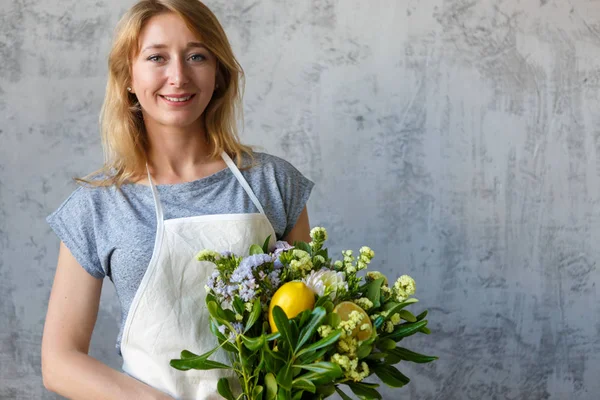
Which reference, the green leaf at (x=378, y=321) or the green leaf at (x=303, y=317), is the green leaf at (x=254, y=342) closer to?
the green leaf at (x=303, y=317)

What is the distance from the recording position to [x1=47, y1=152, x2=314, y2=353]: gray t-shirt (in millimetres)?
1413

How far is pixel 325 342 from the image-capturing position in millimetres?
1038

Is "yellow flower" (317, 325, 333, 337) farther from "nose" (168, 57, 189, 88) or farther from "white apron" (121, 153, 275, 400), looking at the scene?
"nose" (168, 57, 189, 88)

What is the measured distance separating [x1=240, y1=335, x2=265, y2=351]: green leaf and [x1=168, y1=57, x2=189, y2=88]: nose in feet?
1.81

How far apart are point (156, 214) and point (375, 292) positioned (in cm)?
50

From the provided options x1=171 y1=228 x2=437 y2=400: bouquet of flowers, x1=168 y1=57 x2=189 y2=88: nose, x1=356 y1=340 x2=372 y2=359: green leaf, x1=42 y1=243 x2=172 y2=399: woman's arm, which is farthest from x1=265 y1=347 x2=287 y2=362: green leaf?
x1=168 y1=57 x2=189 y2=88: nose

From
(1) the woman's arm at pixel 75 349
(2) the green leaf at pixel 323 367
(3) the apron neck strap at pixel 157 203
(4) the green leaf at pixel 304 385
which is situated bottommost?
(1) the woman's arm at pixel 75 349

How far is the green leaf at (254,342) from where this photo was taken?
3.54 ft

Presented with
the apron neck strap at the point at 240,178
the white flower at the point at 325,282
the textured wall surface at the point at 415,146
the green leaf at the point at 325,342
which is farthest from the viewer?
the textured wall surface at the point at 415,146

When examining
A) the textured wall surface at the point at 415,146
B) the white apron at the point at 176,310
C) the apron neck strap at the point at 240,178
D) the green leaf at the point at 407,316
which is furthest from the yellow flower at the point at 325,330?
the textured wall surface at the point at 415,146

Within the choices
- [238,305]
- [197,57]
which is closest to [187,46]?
[197,57]

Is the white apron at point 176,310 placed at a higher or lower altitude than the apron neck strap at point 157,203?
lower

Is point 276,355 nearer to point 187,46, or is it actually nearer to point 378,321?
point 378,321

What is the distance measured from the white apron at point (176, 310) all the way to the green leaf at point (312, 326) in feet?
1.09
